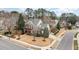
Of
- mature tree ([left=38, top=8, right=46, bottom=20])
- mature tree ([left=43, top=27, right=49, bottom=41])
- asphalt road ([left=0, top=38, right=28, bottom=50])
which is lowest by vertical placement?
asphalt road ([left=0, top=38, right=28, bottom=50])

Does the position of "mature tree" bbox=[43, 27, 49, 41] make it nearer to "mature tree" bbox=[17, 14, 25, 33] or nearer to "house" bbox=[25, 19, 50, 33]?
"house" bbox=[25, 19, 50, 33]

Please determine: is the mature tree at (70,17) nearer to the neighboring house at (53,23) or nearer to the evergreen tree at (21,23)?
the neighboring house at (53,23)

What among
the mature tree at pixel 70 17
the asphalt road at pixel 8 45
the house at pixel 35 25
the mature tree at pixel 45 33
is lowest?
the asphalt road at pixel 8 45

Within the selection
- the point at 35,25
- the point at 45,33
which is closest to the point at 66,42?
the point at 45,33

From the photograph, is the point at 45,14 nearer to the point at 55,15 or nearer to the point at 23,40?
the point at 55,15

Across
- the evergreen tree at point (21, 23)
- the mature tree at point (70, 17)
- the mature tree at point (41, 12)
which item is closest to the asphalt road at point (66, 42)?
the mature tree at point (70, 17)

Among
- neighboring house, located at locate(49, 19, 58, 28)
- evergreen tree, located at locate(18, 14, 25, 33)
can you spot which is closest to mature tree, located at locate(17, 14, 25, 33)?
evergreen tree, located at locate(18, 14, 25, 33)

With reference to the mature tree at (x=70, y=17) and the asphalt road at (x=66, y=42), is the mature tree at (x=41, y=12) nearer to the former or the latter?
the mature tree at (x=70, y=17)

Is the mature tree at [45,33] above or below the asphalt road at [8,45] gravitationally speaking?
above
